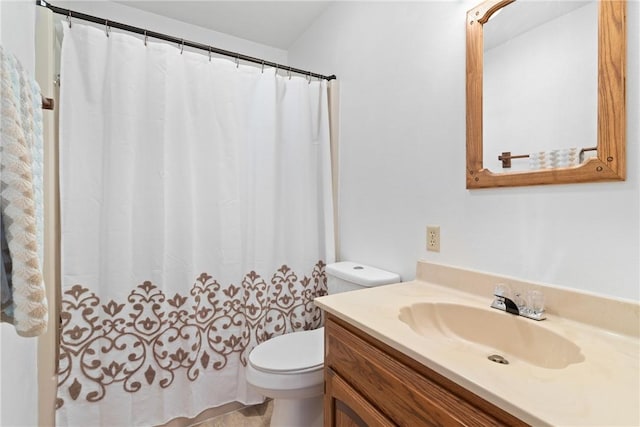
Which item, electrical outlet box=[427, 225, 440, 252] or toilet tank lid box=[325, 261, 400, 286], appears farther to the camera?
toilet tank lid box=[325, 261, 400, 286]

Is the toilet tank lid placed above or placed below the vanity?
above

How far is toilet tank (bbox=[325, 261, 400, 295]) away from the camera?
4.65 ft

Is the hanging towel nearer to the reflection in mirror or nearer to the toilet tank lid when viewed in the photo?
the toilet tank lid

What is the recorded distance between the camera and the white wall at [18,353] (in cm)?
90

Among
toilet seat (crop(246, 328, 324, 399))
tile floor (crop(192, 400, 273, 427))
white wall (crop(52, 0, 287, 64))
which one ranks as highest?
white wall (crop(52, 0, 287, 64))

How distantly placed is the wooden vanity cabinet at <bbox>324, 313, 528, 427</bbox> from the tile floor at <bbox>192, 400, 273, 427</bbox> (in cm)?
82

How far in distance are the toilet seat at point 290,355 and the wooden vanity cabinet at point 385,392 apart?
262 millimetres

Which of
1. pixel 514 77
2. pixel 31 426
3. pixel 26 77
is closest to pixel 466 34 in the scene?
pixel 514 77

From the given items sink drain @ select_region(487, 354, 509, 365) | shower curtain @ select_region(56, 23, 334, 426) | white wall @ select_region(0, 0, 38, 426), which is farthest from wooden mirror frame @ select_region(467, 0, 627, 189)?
white wall @ select_region(0, 0, 38, 426)

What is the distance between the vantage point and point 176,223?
152 cm

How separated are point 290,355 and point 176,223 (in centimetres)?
87

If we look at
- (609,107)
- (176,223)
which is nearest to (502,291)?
(609,107)

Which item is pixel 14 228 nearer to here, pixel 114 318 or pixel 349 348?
pixel 349 348

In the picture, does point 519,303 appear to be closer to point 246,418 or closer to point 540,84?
point 540,84
